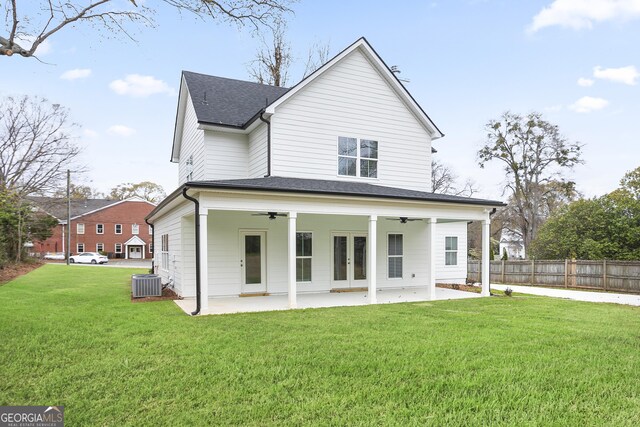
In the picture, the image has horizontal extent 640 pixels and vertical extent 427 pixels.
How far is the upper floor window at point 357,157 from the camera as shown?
13.8 meters

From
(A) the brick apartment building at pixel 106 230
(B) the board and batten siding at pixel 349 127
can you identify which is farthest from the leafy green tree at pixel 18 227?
(B) the board and batten siding at pixel 349 127

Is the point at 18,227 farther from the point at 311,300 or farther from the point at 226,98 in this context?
the point at 311,300

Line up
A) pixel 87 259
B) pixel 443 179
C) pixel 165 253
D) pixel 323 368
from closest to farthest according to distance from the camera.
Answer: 1. pixel 323 368
2. pixel 165 253
3. pixel 443 179
4. pixel 87 259

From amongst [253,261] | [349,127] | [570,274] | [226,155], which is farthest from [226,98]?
[570,274]

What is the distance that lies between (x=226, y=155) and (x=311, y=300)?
5.94 meters

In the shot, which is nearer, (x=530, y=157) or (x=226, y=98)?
(x=226, y=98)

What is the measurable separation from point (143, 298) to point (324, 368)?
350 inches

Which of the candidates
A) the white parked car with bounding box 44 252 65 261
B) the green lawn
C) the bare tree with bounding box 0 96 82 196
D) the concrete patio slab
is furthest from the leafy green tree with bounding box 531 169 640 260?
the white parked car with bounding box 44 252 65 261

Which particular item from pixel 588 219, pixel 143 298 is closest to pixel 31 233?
pixel 143 298

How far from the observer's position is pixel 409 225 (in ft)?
50.5

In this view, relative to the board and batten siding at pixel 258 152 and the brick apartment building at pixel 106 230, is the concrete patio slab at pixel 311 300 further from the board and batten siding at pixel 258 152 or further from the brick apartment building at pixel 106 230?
the brick apartment building at pixel 106 230

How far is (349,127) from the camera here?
45.5ft

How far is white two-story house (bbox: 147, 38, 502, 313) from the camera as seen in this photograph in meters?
12.1

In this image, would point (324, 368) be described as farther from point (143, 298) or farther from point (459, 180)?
point (459, 180)
